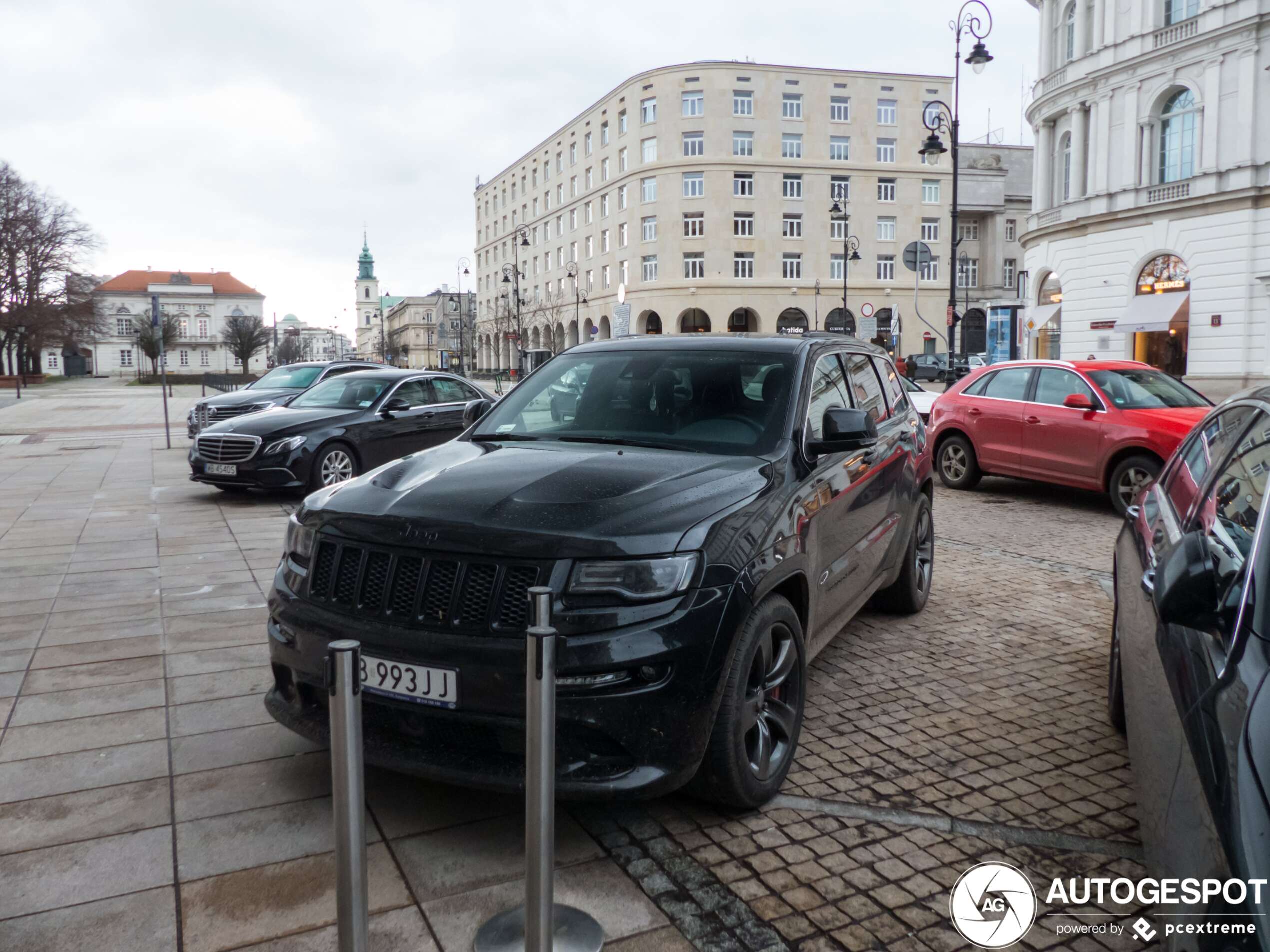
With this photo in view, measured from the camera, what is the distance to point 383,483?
382cm

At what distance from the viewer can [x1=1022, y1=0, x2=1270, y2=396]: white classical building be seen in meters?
31.2

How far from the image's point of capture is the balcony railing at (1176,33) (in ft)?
106

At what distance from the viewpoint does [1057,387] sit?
11.2m

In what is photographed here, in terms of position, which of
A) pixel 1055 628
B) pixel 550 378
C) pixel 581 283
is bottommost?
pixel 1055 628

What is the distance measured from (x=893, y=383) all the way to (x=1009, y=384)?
6.28 meters

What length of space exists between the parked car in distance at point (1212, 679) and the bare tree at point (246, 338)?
3415 inches

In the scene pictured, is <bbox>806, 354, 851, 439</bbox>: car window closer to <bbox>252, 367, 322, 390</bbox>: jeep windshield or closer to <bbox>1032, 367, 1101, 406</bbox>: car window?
<bbox>1032, 367, 1101, 406</bbox>: car window

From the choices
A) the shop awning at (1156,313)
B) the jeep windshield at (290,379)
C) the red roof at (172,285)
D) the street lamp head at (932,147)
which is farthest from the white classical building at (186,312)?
the street lamp head at (932,147)

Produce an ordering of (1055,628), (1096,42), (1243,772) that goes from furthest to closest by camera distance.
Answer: (1096,42)
(1055,628)
(1243,772)

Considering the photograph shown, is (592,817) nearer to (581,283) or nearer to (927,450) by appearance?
(927,450)

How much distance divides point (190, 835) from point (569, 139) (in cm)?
8105

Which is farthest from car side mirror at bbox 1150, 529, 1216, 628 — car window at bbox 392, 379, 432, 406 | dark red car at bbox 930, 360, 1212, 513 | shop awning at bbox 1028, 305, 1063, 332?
shop awning at bbox 1028, 305, 1063, 332

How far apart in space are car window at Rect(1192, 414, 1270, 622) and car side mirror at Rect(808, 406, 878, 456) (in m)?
1.34

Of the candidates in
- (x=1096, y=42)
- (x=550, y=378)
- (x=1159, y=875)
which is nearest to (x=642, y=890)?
(x=1159, y=875)
